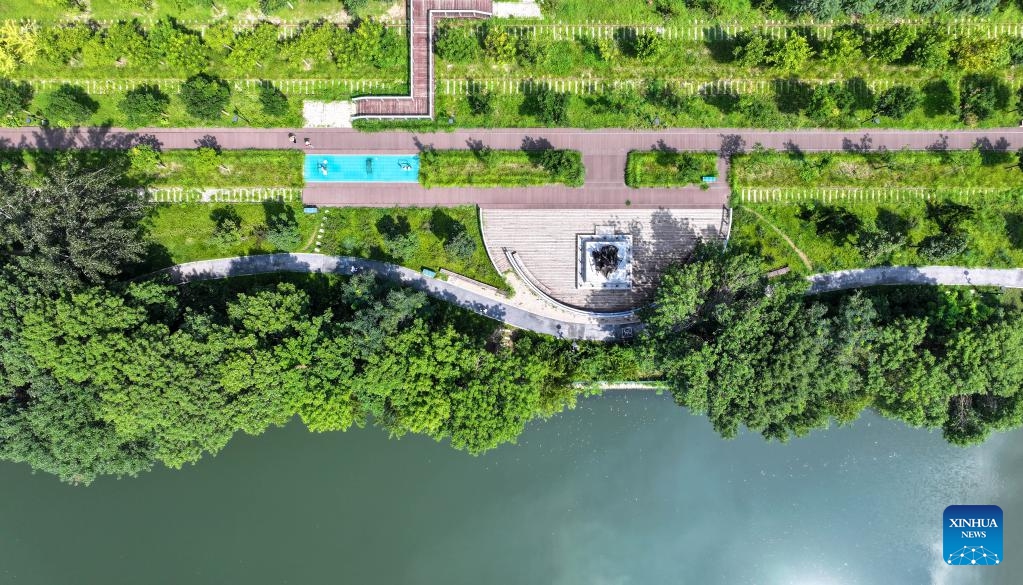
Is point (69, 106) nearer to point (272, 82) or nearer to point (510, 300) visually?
point (272, 82)

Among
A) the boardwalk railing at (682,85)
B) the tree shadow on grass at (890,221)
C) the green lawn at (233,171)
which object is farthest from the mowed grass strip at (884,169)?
the green lawn at (233,171)

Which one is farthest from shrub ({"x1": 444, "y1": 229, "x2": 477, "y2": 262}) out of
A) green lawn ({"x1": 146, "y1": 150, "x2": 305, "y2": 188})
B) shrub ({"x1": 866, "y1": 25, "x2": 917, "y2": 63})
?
shrub ({"x1": 866, "y1": 25, "x2": 917, "y2": 63})

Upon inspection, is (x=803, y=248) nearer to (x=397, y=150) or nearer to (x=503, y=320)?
(x=503, y=320)

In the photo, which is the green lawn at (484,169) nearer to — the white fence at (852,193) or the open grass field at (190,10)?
the open grass field at (190,10)

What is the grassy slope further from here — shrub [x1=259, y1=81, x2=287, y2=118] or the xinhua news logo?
shrub [x1=259, y1=81, x2=287, y2=118]

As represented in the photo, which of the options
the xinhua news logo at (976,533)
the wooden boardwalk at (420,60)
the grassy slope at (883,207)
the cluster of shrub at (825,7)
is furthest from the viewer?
the xinhua news logo at (976,533)

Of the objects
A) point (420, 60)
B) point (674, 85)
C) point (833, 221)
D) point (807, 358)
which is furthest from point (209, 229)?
point (833, 221)
